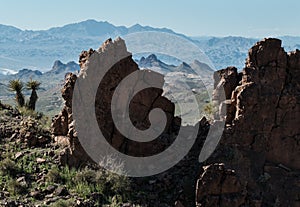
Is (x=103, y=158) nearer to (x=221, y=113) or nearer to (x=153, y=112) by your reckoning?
(x=153, y=112)

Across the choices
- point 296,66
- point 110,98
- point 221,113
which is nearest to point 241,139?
point 221,113

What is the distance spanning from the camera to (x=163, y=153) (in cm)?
1825

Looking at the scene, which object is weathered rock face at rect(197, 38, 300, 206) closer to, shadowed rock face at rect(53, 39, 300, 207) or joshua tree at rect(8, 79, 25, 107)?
shadowed rock face at rect(53, 39, 300, 207)

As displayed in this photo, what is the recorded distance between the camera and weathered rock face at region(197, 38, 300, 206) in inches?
688

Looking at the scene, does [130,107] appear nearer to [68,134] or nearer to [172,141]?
[172,141]

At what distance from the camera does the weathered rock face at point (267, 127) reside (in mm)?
17484

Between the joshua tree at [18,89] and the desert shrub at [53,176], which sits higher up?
the joshua tree at [18,89]

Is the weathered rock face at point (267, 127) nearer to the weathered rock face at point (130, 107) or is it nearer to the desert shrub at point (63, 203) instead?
the weathered rock face at point (130, 107)

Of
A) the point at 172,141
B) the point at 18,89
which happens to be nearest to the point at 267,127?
the point at 172,141

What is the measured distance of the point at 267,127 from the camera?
1802 centimetres

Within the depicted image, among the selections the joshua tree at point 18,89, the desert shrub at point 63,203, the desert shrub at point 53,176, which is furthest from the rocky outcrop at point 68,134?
the joshua tree at point 18,89

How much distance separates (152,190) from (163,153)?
1.99 metres

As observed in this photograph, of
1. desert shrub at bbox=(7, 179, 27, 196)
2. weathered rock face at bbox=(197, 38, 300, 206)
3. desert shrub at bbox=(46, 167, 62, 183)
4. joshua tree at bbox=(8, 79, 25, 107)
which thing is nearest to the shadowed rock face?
weathered rock face at bbox=(197, 38, 300, 206)

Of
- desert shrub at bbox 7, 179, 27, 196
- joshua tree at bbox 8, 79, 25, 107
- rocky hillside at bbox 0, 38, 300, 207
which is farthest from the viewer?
joshua tree at bbox 8, 79, 25, 107
